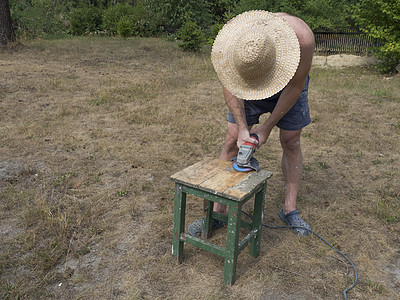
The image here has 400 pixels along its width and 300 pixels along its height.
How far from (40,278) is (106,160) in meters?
2.10

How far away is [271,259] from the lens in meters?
2.83

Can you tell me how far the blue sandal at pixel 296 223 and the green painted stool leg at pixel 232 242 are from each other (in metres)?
0.90

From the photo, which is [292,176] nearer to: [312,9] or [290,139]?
[290,139]

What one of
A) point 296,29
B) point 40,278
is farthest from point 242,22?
point 40,278

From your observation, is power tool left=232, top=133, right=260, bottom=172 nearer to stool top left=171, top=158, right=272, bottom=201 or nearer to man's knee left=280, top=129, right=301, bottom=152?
stool top left=171, top=158, right=272, bottom=201

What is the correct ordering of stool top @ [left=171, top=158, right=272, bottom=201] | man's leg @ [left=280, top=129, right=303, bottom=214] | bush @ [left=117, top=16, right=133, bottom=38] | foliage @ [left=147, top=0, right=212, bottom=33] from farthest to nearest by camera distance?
foliage @ [left=147, top=0, right=212, bottom=33], bush @ [left=117, top=16, right=133, bottom=38], man's leg @ [left=280, top=129, right=303, bottom=214], stool top @ [left=171, top=158, right=272, bottom=201]

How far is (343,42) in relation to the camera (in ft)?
51.3

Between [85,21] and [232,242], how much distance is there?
20.0 m

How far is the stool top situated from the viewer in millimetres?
2346

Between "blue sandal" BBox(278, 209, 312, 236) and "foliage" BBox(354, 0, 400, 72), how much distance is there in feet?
29.3

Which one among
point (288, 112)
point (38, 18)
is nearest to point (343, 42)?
point (288, 112)

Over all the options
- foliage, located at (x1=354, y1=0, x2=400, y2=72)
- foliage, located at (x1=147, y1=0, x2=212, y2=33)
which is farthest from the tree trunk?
foliage, located at (x1=354, y1=0, x2=400, y2=72)

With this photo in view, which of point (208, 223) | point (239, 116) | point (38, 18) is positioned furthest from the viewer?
point (38, 18)

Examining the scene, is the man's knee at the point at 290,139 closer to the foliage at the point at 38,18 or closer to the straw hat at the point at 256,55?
the straw hat at the point at 256,55
